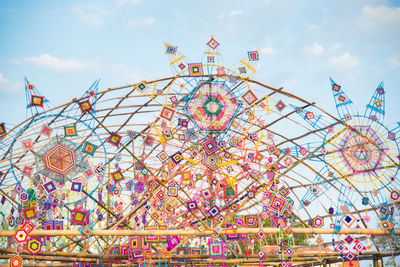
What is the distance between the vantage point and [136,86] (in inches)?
519

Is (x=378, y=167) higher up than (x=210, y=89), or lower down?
lower down

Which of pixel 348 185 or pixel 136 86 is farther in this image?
pixel 348 185

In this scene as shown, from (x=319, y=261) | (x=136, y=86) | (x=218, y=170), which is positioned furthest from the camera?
(x=319, y=261)

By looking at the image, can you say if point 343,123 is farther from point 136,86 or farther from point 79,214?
point 79,214

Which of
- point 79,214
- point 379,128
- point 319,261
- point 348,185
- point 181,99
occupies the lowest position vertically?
point 319,261

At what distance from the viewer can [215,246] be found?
13320mm

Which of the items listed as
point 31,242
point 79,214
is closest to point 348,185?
point 79,214

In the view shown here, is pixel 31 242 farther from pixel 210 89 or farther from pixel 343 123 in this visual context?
pixel 343 123

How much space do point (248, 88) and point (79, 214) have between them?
21.3 ft

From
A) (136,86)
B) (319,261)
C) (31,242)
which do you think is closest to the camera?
(31,242)

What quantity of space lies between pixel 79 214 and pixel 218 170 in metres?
4.74

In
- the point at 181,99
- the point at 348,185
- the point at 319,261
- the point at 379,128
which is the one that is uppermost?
the point at 181,99

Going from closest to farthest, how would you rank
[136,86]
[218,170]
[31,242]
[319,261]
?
[31,242], [136,86], [218,170], [319,261]

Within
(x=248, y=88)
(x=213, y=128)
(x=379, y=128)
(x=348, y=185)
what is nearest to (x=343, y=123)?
(x=379, y=128)
